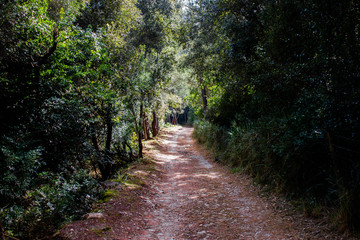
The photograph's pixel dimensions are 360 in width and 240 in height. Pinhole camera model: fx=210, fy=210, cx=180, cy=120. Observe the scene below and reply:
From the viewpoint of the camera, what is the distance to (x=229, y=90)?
962 cm

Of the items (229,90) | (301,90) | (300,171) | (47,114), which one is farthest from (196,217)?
(229,90)

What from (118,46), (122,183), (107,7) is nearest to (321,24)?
(122,183)

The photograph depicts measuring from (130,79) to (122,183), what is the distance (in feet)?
16.8

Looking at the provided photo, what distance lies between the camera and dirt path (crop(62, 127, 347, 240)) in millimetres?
4238

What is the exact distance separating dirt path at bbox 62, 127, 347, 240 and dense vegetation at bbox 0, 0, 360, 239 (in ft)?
2.25

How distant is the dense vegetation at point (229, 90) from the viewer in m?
4.14

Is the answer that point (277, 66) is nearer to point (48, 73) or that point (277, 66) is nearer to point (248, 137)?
point (248, 137)

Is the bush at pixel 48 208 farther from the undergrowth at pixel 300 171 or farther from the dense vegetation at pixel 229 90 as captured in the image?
the undergrowth at pixel 300 171

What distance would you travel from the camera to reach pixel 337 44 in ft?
13.3

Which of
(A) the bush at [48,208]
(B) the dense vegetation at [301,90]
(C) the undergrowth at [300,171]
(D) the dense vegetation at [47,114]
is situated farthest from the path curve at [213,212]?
(D) the dense vegetation at [47,114]

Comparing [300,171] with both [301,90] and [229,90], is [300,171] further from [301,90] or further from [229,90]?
[229,90]

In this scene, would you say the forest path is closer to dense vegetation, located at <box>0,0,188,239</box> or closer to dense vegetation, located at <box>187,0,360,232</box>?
dense vegetation, located at <box>187,0,360,232</box>

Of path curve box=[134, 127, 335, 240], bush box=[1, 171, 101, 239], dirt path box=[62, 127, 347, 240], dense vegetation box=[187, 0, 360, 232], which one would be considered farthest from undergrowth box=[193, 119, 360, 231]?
bush box=[1, 171, 101, 239]

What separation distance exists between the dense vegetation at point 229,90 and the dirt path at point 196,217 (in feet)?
2.25
